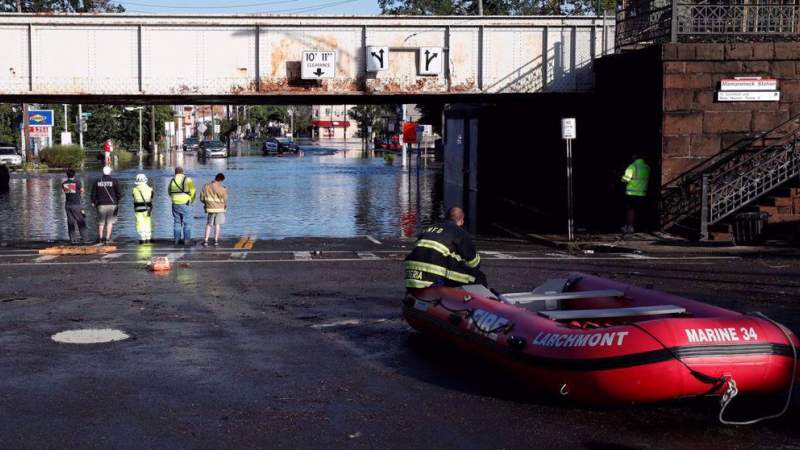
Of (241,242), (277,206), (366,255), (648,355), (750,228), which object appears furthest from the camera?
(277,206)

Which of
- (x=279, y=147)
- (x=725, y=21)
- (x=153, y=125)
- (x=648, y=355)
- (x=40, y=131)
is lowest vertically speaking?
(x=648, y=355)

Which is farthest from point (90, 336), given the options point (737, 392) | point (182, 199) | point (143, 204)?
point (143, 204)

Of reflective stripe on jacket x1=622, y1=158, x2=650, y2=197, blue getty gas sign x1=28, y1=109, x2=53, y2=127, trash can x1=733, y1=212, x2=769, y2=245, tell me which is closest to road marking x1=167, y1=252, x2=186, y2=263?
reflective stripe on jacket x1=622, y1=158, x2=650, y2=197

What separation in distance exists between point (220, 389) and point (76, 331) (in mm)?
3639

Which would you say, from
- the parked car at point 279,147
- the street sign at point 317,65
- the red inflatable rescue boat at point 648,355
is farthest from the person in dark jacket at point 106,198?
the parked car at point 279,147

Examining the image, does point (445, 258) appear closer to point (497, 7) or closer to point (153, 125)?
point (497, 7)

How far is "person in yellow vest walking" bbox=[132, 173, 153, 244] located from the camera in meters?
22.9

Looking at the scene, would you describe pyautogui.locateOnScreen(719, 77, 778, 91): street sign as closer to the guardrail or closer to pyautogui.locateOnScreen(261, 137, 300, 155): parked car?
the guardrail

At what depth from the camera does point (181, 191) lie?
22.9m

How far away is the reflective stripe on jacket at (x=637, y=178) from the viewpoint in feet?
80.2

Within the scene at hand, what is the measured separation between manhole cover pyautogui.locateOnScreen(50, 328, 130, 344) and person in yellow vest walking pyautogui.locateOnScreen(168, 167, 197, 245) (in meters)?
9.97

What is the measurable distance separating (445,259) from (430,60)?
1560 cm

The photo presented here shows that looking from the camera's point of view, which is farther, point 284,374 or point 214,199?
point 214,199

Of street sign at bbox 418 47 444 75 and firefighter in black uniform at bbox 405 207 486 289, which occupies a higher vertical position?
street sign at bbox 418 47 444 75
